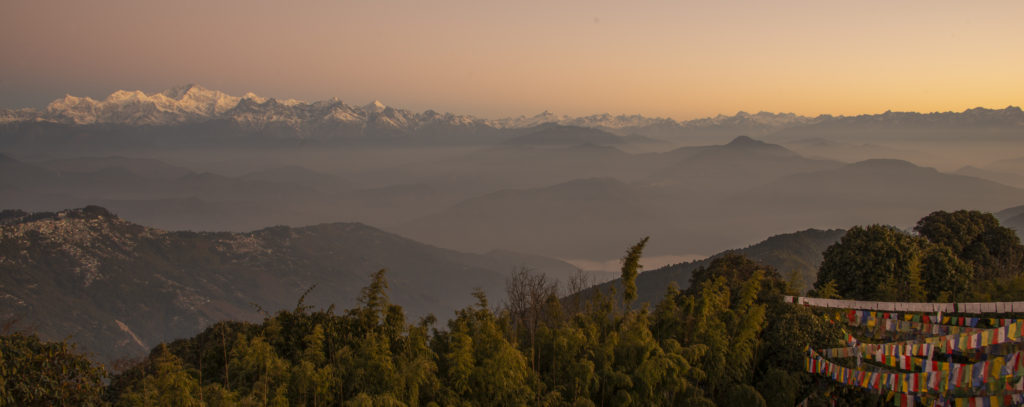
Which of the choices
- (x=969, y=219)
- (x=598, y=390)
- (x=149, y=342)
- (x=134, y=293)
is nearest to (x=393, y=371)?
(x=598, y=390)

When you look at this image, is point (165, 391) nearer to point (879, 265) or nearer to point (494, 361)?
point (494, 361)

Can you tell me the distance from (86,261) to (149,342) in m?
26.7

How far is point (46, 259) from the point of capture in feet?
380

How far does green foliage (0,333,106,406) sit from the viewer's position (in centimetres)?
1048

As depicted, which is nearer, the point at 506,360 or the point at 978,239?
the point at 506,360

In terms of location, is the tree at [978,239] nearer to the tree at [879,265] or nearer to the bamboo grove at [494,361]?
the tree at [879,265]

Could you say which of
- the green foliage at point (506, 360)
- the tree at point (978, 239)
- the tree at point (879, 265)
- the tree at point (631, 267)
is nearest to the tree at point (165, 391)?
the green foliage at point (506, 360)

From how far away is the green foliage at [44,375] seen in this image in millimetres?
10477

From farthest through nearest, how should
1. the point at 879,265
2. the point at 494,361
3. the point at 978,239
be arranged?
the point at 978,239, the point at 879,265, the point at 494,361

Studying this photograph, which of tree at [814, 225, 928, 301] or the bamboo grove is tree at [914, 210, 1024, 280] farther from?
the bamboo grove

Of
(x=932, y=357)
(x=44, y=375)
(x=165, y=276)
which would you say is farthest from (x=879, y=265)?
(x=165, y=276)

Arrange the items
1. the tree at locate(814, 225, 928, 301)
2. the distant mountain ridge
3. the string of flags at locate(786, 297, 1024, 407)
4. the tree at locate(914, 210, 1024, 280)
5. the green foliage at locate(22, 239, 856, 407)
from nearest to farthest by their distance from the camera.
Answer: the green foliage at locate(22, 239, 856, 407), the string of flags at locate(786, 297, 1024, 407), the tree at locate(814, 225, 928, 301), the tree at locate(914, 210, 1024, 280), the distant mountain ridge

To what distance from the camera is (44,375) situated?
10.8 metres

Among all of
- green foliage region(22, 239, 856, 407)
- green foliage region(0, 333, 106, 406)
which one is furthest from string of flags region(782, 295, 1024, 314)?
green foliage region(0, 333, 106, 406)
